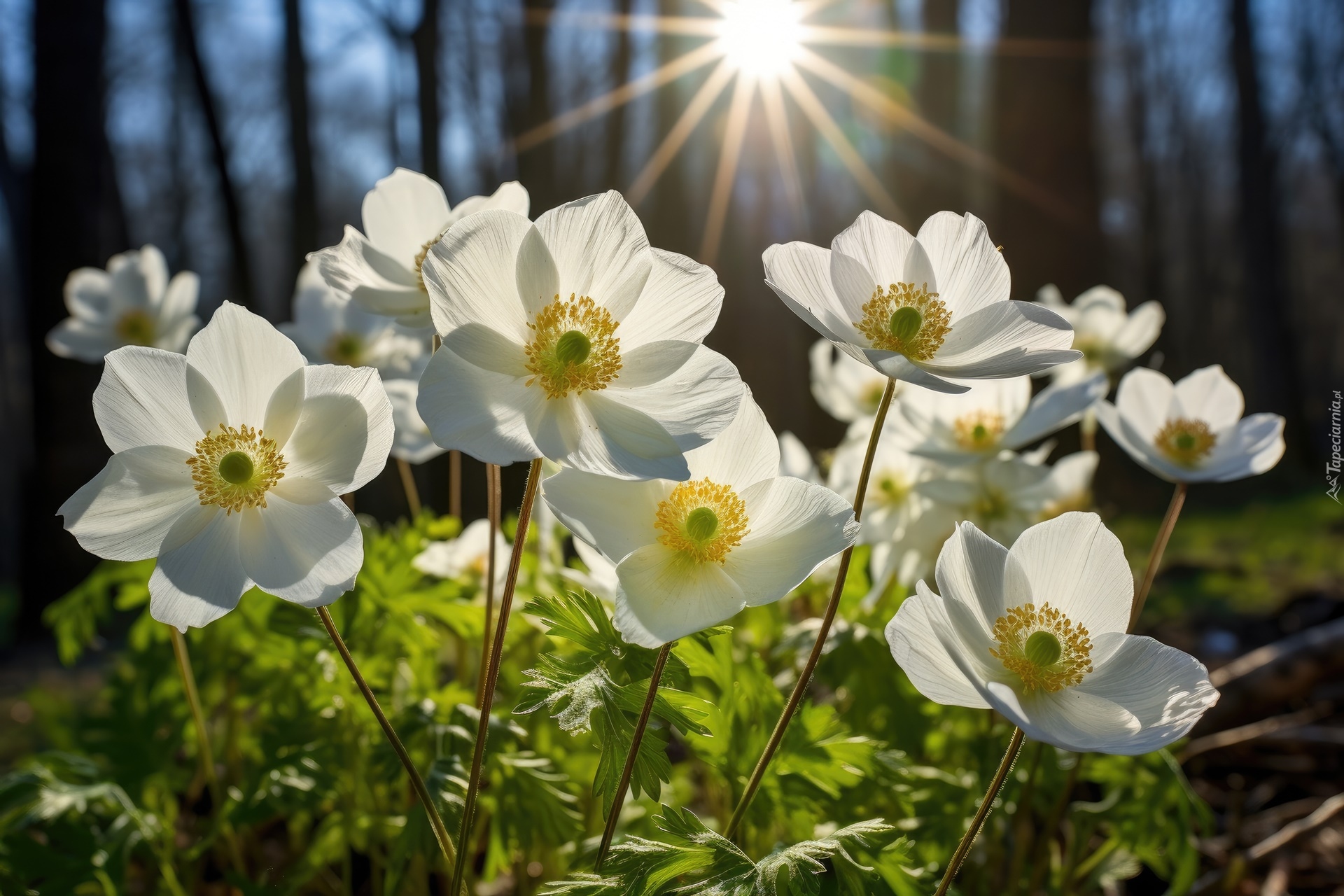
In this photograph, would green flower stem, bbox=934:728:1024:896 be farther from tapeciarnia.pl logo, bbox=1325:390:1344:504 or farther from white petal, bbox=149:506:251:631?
tapeciarnia.pl logo, bbox=1325:390:1344:504

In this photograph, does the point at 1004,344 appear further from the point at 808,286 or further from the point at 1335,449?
the point at 1335,449

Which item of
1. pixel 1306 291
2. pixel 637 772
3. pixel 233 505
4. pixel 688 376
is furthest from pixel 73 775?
pixel 1306 291

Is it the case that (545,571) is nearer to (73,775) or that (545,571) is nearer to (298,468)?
(298,468)

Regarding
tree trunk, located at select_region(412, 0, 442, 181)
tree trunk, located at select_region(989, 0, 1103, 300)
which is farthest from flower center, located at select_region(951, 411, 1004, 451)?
tree trunk, located at select_region(412, 0, 442, 181)

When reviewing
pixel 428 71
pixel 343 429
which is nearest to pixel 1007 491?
pixel 343 429

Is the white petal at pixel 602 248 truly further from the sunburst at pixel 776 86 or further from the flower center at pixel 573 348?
the sunburst at pixel 776 86

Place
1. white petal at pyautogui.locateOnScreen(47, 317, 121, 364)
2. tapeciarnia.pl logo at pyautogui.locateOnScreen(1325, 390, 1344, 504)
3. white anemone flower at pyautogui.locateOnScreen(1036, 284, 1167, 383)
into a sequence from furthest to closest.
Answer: white petal at pyautogui.locateOnScreen(47, 317, 121, 364), tapeciarnia.pl logo at pyautogui.locateOnScreen(1325, 390, 1344, 504), white anemone flower at pyautogui.locateOnScreen(1036, 284, 1167, 383)

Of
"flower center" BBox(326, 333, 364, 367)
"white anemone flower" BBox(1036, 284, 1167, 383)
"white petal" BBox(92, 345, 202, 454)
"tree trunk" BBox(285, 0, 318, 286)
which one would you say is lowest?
"white petal" BBox(92, 345, 202, 454)

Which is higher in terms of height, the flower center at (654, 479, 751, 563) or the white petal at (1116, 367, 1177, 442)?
the white petal at (1116, 367, 1177, 442)
